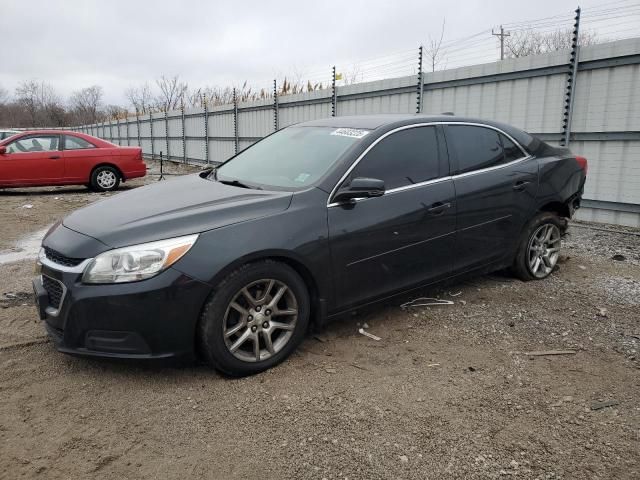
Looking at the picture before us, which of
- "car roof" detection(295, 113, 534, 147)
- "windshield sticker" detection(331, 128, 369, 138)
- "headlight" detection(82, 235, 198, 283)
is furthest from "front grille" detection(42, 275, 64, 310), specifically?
"car roof" detection(295, 113, 534, 147)

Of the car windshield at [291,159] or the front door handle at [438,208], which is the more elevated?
the car windshield at [291,159]

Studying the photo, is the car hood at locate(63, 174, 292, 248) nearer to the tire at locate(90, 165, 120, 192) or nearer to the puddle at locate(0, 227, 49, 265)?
the puddle at locate(0, 227, 49, 265)

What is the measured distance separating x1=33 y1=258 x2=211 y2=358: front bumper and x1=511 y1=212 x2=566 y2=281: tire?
3100 millimetres

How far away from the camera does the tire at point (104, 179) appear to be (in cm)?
1205

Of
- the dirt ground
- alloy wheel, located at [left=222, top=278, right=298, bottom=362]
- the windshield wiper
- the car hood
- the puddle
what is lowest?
the dirt ground

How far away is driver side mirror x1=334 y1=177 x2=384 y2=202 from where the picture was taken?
3275 mm

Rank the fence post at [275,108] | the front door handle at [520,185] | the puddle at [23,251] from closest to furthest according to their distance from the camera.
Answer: the front door handle at [520,185]
the puddle at [23,251]
the fence post at [275,108]

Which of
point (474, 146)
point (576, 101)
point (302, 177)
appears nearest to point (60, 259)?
point (302, 177)

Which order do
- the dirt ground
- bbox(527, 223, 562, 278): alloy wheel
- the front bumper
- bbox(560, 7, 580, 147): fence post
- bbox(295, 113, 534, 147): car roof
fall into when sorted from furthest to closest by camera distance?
bbox(560, 7, 580, 147): fence post → bbox(527, 223, 562, 278): alloy wheel → bbox(295, 113, 534, 147): car roof → the front bumper → the dirt ground

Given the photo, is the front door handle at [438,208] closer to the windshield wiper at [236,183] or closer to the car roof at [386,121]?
the car roof at [386,121]

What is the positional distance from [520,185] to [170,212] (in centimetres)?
300

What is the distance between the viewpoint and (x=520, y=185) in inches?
174

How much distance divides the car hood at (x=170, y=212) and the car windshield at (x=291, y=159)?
23 centimetres

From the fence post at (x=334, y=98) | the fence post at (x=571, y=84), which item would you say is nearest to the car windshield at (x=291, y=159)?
the fence post at (x=571, y=84)
